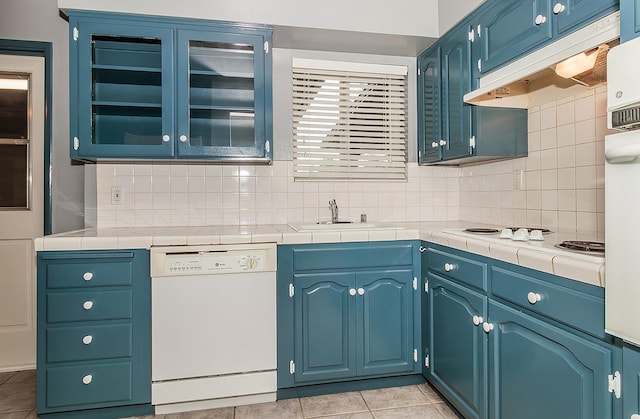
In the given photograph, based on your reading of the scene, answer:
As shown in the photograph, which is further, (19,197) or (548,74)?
(19,197)

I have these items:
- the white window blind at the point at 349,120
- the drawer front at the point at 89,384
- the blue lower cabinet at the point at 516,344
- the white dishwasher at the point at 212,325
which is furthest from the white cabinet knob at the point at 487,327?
the drawer front at the point at 89,384

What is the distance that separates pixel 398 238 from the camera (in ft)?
7.27

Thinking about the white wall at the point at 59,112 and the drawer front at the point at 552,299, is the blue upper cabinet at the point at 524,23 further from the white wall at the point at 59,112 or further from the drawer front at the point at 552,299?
the white wall at the point at 59,112

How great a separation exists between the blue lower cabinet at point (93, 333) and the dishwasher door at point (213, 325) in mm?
81

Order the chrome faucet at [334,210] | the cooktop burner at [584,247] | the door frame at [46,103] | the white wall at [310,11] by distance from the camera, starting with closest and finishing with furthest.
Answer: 1. the cooktop burner at [584,247]
2. the white wall at [310,11]
3. the door frame at [46,103]
4. the chrome faucet at [334,210]

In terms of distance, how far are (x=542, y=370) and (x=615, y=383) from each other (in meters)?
0.28

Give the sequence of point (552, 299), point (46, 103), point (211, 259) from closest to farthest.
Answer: point (552, 299) < point (211, 259) < point (46, 103)

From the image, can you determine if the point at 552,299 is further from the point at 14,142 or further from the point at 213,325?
the point at 14,142

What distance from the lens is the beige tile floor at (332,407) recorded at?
6.50 feet

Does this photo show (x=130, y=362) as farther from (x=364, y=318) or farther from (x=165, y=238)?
(x=364, y=318)

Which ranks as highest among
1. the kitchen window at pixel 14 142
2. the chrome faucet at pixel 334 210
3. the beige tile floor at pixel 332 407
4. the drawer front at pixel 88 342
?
the kitchen window at pixel 14 142

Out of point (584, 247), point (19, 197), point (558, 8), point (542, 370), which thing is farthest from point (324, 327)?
point (19, 197)

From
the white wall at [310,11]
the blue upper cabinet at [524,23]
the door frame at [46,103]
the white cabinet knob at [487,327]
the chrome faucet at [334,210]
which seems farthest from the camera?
the chrome faucet at [334,210]

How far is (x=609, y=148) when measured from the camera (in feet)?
3.28
